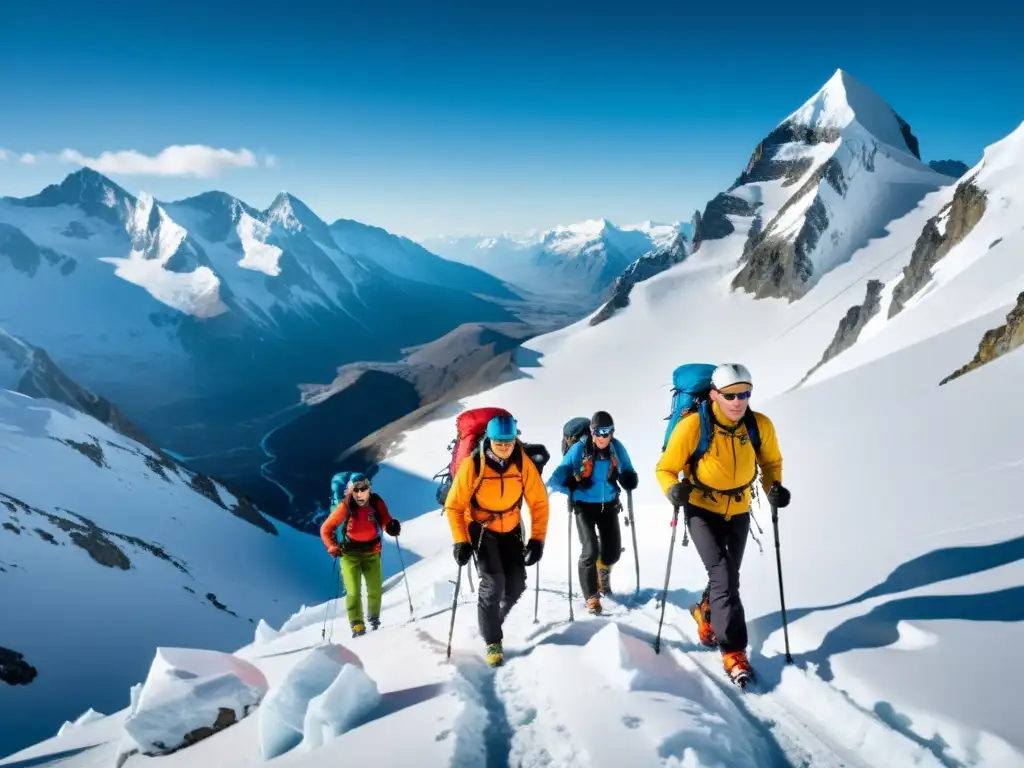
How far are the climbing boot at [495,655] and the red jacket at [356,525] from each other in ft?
13.4

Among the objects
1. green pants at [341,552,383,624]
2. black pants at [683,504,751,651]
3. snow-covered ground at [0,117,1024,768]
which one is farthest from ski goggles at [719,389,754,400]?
green pants at [341,552,383,624]

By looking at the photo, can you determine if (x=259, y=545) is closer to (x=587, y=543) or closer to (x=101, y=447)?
(x=101, y=447)

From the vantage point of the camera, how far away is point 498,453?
22.2 feet

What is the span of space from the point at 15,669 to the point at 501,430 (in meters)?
24.3

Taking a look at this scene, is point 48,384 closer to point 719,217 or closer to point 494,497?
point 494,497

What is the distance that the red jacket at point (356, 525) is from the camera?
1022 centimetres

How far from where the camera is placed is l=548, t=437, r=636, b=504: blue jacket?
827cm

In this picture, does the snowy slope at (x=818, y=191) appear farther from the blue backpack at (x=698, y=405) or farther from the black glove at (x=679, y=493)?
the black glove at (x=679, y=493)

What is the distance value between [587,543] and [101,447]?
1976 inches

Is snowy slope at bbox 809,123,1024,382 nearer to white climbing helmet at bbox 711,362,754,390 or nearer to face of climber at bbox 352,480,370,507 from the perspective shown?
white climbing helmet at bbox 711,362,754,390

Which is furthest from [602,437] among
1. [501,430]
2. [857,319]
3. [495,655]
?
[857,319]

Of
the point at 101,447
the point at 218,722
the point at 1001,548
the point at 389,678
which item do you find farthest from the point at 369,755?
the point at 101,447

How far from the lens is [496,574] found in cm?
698

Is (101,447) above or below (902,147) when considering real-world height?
below
